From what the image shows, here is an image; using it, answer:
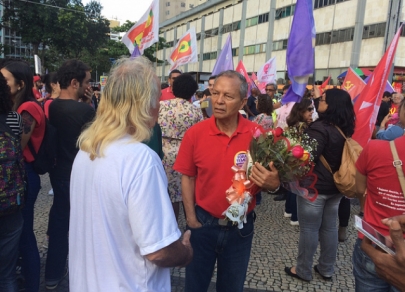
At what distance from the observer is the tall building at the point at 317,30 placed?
2731 cm

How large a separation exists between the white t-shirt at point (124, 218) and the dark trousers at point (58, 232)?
1803mm

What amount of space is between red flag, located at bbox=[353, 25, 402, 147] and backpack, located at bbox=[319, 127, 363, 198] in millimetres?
1464

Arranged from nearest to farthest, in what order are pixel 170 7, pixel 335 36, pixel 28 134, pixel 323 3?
pixel 28 134 < pixel 335 36 < pixel 323 3 < pixel 170 7

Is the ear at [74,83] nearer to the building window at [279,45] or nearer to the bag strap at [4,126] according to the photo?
the bag strap at [4,126]

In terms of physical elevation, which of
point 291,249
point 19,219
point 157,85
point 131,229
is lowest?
point 291,249

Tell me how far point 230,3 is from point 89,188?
48.0m

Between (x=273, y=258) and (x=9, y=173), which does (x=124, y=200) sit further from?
(x=273, y=258)

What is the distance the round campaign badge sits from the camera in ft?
7.68

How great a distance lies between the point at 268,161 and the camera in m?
2.14

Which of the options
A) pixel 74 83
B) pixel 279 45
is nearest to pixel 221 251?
pixel 74 83

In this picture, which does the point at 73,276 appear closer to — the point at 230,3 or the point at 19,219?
the point at 19,219

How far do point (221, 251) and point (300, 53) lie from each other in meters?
2.44

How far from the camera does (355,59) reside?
1144 inches

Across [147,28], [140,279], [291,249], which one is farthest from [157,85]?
[147,28]
